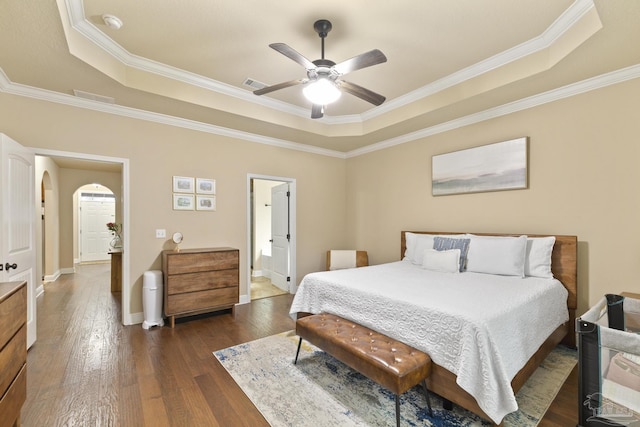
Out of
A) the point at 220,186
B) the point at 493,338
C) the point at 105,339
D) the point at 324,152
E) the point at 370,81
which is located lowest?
the point at 105,339

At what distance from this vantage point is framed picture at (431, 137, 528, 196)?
3387 mm

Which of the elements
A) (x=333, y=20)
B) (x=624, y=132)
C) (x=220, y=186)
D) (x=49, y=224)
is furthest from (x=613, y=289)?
(x=49, y=224)

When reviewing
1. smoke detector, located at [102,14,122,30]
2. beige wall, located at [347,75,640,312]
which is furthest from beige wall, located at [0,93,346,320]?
beige wall, located at [347,75,640,312]

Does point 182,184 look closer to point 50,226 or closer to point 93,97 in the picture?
point 93,97

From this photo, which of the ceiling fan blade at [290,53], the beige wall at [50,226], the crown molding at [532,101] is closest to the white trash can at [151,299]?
the ceiling fan blade at [290,53]

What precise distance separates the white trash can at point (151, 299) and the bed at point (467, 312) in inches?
68.9

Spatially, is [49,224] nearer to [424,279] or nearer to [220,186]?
[220,186]

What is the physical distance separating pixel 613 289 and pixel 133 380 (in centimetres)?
443

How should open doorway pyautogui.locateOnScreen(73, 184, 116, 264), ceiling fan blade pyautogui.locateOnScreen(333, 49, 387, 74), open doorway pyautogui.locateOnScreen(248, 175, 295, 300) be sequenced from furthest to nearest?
open doorway pyautogui.locateOnScreen(73, 184, 116, 264)
open doorway pyautogui.locateOnScreen(248, 175, 295, 300)
ceiling fan blade pyautogui.locateOnScreen(333, 49, 387, 74)

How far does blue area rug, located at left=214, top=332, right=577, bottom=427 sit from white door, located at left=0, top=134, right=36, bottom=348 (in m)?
2.00

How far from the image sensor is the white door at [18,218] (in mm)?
2523

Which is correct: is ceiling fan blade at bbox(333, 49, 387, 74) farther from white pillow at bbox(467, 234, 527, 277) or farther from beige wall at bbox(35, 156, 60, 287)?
beige wall at bbox(35, 156, 60, 287)

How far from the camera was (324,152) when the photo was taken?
548 cm

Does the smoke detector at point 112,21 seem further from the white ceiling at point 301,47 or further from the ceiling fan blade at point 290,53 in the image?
the ceiling fan blade at point 290,53
